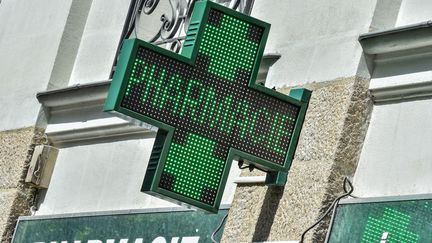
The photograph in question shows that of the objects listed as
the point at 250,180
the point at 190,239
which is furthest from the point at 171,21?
the point at 250,180

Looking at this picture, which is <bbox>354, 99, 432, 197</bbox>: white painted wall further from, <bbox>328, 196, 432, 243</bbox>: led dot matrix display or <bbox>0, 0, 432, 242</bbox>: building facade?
<bbox>328, 196, 432, 243</bbox>: led dot matrix display

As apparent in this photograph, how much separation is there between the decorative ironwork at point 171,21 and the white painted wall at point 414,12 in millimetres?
2229

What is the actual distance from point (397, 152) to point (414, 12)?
105 centimetres

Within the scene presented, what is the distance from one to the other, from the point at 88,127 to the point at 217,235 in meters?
2.36

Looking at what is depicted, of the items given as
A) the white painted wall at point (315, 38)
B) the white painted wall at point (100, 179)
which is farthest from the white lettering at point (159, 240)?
the white painted wall at point (315, 38)

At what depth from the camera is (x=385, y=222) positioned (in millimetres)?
9812

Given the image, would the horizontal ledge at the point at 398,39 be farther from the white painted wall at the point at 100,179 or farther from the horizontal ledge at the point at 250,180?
the white painted wall at the point at 100,179

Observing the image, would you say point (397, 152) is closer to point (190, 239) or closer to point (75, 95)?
point (190, 239)

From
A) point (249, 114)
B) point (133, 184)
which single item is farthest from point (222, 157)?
point (133, 184)

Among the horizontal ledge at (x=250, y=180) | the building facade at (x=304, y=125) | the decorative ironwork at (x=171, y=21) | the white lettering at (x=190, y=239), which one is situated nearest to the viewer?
the building facade at (x=304, y=125)

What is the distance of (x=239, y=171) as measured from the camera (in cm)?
1156

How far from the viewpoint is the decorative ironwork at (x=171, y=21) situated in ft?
42.3

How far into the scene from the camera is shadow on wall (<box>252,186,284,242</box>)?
35.1 feet

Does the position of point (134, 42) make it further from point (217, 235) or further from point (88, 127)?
point (88, 127)
